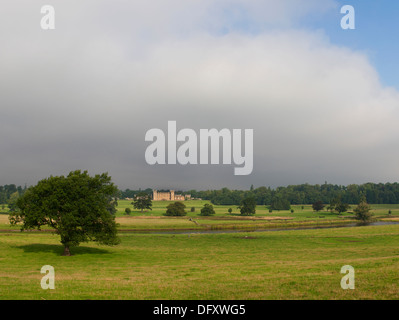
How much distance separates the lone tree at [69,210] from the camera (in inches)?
1651

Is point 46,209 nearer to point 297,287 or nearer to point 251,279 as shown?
point 251,279

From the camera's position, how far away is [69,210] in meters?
42.8

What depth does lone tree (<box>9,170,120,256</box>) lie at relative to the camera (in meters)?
41.9

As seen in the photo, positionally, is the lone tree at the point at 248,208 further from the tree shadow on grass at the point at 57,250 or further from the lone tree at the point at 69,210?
the lone tree at the point at 69,210

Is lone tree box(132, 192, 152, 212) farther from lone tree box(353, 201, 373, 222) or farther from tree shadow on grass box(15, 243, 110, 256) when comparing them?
tree shadow on grass box(15, 243, 110, 256)

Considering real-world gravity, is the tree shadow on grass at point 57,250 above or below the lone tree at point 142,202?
above

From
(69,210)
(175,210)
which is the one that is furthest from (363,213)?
(69,210)

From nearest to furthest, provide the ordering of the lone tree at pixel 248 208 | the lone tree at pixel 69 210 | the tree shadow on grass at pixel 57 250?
the lone tree at pixel 69 210, the tree shadow on grass at pixel 57 250, the lone tree at pixel 248 208

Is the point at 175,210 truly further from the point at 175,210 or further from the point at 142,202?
the point at 142,202

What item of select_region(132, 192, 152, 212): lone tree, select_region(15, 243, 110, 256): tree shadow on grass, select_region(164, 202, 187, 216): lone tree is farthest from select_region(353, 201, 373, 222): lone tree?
select_region(15, 243, 110, 256): tree shadow on grass

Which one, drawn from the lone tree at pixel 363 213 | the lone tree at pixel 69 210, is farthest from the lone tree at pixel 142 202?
the lone tree at pixel 69 210

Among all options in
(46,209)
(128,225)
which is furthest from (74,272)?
(128,225)
